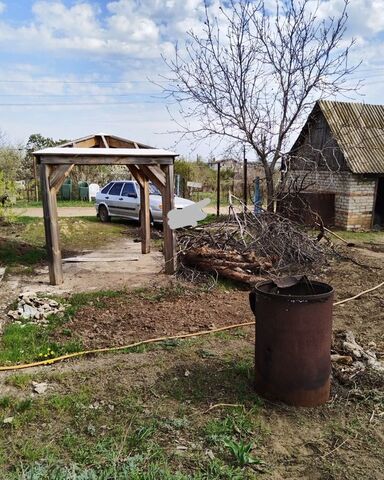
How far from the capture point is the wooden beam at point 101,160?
780 cm

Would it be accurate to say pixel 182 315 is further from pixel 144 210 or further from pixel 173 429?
pixel 144 210

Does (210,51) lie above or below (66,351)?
above

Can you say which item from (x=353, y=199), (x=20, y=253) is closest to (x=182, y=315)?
(x=20, y=253)

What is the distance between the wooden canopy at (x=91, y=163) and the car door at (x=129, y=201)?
20.8ft

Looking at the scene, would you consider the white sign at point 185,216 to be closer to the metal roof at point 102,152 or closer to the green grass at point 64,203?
the metal roof at point 102,152

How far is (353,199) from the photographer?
1581cm

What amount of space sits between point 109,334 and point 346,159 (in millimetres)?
12828

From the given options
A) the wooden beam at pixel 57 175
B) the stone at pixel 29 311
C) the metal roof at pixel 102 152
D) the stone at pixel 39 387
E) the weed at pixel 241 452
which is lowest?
the stone at pixel 39 387

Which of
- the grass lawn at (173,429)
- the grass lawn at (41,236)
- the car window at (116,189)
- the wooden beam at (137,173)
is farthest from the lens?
the car window at (116,189)

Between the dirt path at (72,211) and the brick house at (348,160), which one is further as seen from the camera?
the dirt path at (72,211)

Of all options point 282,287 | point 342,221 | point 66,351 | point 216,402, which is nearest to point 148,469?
point 216,402

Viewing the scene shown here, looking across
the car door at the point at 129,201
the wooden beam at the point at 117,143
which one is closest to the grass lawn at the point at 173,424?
the wooden beam at the point at 117,143

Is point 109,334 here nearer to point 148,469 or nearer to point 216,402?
point 216,402

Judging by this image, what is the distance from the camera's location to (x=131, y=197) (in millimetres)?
15891
